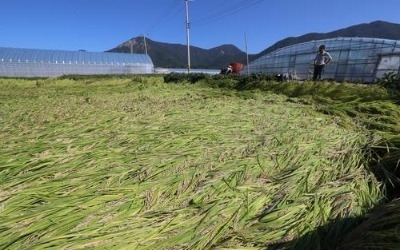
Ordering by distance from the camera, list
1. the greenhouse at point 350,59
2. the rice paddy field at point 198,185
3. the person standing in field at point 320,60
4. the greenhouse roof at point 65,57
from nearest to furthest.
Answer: the rice paddy field at point 198,185
the person standing in field at point 320,60
the greenhouse at point 350,59
the greenhouse roof at point 65,57

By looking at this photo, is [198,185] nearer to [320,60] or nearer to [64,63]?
[320,60]

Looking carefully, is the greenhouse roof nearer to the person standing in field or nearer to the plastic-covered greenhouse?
the plastic-covered greenhouse

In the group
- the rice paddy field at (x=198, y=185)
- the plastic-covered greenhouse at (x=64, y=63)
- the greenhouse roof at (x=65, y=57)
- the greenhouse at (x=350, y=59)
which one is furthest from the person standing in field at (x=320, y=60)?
the greenhouse roof at (x=65, y=57)

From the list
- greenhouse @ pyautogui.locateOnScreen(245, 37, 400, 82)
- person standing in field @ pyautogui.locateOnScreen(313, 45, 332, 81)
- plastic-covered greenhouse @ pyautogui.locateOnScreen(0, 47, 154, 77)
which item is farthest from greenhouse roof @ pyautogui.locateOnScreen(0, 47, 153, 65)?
person standing in field @ pyautogui.locateOnScreen(313, 45, 332, 81)

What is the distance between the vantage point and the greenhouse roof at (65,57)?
42072 millimetres

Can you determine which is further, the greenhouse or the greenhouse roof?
the greenhouse roof

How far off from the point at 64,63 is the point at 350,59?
35.2 m

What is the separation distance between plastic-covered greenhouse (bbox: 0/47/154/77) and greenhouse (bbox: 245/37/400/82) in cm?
2657

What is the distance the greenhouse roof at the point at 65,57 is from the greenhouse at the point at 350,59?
1093 inches

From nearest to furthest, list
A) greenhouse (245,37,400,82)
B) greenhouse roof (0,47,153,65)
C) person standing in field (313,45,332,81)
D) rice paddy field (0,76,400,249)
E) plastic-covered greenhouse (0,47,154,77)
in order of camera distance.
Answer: rice paddy field (0,76,400,249), person standing in field (313,45,332,81), greenhouse (245,37,400,82), plastic-covered greenhouse (0,47,154,77), greenhouse roof (0,47,153,65)

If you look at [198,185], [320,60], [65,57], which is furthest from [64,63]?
[198,185]

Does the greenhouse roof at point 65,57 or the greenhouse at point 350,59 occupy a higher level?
the greenhouse at point 350,59

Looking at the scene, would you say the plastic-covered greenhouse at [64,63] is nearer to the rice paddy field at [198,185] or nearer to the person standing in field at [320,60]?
the person standing in field at [320,60]

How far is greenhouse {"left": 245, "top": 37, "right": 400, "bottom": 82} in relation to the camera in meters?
16.2
